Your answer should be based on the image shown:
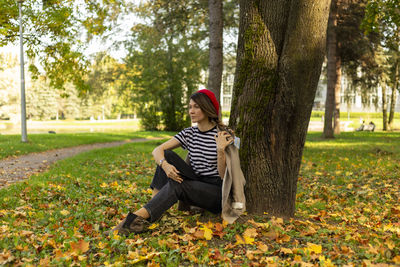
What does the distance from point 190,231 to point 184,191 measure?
1.49ft

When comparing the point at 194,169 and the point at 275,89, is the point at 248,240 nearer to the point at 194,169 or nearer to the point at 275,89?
the point at 194,169

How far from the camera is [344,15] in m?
21.1

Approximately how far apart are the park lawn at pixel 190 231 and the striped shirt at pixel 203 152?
1.95 feet

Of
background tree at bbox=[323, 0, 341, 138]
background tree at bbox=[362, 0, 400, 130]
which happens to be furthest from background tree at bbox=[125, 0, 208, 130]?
background tree at bbox=[362, 0, 400, 130]

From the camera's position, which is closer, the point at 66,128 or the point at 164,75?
the point at 164,75

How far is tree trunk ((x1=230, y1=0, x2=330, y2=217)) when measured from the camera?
4551 millimetres

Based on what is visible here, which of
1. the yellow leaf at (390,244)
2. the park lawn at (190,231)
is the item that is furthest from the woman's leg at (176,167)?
the yellow leaf at (390,244)

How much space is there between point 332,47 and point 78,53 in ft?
42.4

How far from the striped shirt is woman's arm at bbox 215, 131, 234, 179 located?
0.51 feet

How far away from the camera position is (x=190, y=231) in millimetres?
4188

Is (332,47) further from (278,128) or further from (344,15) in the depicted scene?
(278,128)

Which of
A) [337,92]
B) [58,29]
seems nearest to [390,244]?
[58,29]

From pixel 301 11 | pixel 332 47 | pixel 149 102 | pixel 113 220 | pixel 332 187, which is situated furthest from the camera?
pixel 149 102

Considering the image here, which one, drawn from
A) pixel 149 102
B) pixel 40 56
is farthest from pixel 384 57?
pixel 40 56
